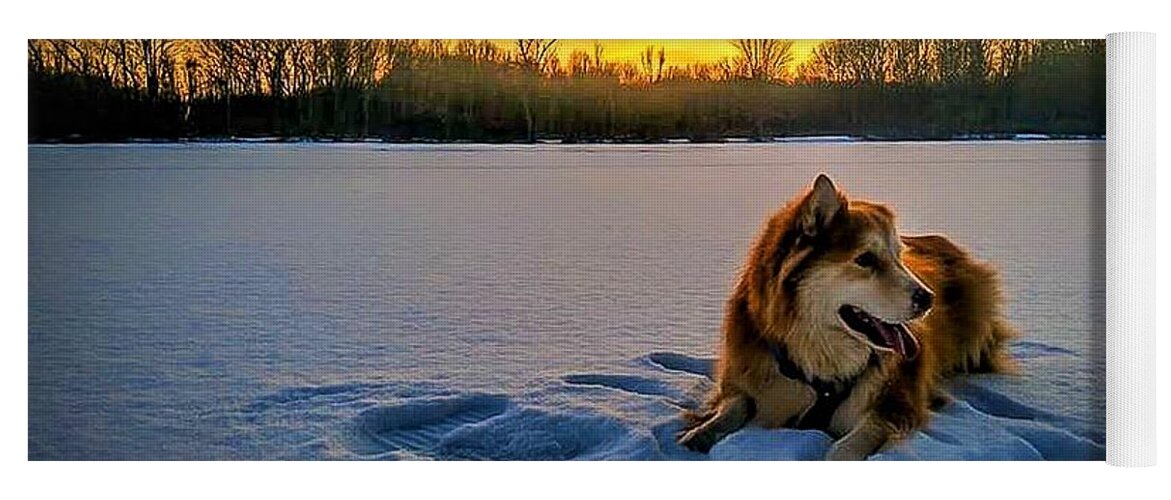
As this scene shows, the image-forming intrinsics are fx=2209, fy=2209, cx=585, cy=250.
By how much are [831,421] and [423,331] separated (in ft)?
4.71

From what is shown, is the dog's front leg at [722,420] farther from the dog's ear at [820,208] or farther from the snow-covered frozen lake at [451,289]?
the dog's ear at [820,208]

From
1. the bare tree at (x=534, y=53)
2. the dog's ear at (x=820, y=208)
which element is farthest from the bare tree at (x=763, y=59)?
the bare tree at (x=534, y=53)

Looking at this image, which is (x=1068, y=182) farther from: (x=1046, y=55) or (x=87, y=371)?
(x=87, y=371)

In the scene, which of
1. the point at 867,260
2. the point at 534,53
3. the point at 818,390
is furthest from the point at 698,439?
the point at 534,53

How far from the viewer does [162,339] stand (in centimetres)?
764

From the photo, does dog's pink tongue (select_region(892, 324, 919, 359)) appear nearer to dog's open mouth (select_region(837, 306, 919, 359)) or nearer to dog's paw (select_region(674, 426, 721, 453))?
dog's open mouth (select_region(837, 306, 919, 359))

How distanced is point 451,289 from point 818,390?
1308mm

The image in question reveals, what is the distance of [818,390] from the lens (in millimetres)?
7504

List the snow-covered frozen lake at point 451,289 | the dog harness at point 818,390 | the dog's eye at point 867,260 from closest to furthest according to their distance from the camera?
the dog's eye at point 867,260 → the dog harness at point 818,390 → the snow-covered frozen lake at point 451,289

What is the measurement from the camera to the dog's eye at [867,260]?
24.2 feet

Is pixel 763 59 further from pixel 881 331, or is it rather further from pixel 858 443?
pixel 858 443

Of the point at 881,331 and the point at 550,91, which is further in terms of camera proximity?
the point at 550,91
